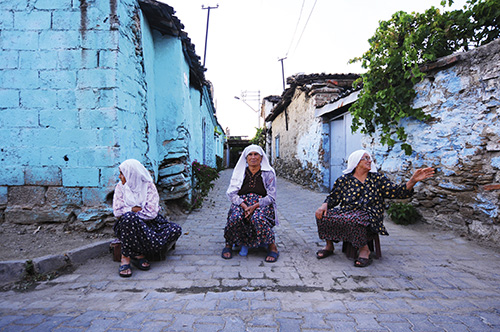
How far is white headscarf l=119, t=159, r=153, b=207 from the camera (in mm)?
2916

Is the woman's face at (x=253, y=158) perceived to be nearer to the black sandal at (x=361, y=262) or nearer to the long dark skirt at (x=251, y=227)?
the long dark skirt at (x=251, y=227)

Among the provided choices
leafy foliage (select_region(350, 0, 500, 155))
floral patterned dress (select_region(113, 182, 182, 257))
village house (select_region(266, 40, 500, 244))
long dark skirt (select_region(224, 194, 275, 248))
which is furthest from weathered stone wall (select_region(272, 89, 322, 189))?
floral patterned dress (select_region(113, 182, 182, 257))

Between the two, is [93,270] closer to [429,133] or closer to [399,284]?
[399,284]

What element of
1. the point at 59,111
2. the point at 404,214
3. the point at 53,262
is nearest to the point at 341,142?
the point at 404,214

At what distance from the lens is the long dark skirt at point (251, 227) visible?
3.20 meters

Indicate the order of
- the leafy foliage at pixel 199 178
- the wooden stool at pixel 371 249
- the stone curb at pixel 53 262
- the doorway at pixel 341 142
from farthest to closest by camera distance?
the doorway at pixel 341 142
the leafy foliage at pixel 199 178
the wooden stool at pixel 371 249
the stone curb at pixel 53 262

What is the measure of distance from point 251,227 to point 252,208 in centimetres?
26

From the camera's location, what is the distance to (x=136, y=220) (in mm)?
2816

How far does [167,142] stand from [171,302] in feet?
11.9

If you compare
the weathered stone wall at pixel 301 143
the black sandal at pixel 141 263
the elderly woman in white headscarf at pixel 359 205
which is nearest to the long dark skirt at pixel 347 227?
the elderly woman in white headscarf at pixel 359 205

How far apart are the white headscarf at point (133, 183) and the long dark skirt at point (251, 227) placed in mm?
1109

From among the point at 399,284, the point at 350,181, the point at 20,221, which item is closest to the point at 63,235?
the point at 20,221

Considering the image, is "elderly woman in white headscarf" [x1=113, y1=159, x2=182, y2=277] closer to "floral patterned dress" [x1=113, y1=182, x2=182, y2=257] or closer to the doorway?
"floral patterned dress" [x1=113, y1=182, x2=182, y2=257]

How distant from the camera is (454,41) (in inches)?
161
